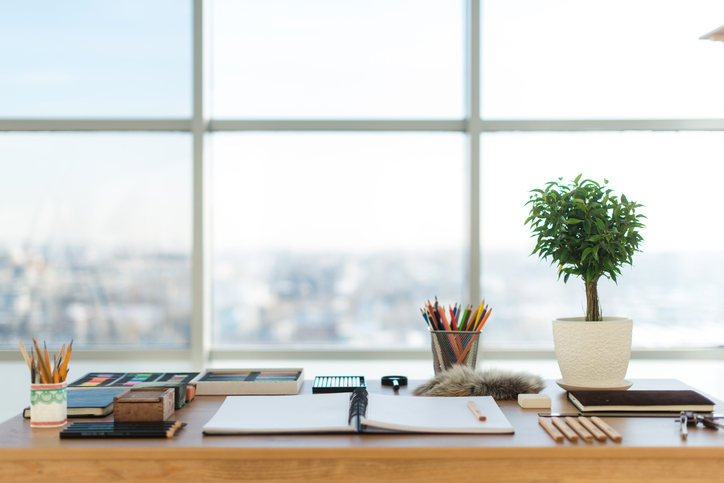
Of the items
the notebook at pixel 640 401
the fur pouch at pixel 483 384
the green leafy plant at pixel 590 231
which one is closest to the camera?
the notebook at pixel 640 401

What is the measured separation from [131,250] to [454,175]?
1.45 m

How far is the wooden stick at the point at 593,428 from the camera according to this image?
1007mm

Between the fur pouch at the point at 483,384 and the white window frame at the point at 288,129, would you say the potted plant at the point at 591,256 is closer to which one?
the fur pouch at the point at 483,384

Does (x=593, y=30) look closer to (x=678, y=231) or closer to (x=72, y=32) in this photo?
(x=678, y=231)

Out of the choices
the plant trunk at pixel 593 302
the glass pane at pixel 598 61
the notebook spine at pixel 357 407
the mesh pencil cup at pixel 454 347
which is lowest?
the notebook spine at pixel 357 407

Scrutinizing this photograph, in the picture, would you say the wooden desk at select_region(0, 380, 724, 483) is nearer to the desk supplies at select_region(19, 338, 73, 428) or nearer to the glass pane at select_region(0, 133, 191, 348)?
the desk supplies at select_region(19, 338, 73, 428)

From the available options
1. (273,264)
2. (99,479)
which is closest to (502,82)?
(273,264)

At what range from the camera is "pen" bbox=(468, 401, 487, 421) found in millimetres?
1097

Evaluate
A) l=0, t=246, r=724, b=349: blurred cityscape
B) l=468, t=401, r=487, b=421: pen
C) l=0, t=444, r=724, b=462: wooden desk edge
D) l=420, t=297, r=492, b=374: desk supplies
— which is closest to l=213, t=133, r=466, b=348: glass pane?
l=0, t=246, r=724, b=349: blurred cityscape

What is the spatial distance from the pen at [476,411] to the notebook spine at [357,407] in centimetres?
23

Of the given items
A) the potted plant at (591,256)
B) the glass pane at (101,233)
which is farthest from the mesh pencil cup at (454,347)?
the glass pane at (101,233)

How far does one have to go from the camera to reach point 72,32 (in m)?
2.42

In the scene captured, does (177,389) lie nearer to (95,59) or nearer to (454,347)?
(454,347)

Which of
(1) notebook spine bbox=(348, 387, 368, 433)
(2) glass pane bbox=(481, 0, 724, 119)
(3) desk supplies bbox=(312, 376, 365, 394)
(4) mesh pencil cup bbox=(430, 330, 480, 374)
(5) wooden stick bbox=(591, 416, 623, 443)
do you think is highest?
(2) glass pane bbox=(481, 0, 724, 119)
